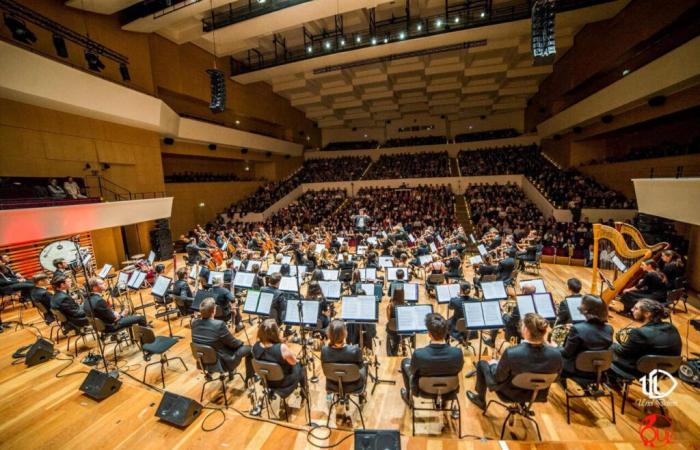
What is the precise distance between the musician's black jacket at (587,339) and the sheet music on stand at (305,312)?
3141 millimetres

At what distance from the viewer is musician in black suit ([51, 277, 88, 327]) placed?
5129mm

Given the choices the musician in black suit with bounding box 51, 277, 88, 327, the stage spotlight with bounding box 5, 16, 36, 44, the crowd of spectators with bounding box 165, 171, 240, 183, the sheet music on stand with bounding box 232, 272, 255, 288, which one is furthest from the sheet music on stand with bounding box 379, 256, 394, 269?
the crowd of spectators with bounding box 165, 171, 240, 183

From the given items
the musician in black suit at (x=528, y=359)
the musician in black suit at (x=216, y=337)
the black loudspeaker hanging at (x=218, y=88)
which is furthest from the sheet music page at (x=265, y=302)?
the black loudspeaker hanging at (x=218, y=88)

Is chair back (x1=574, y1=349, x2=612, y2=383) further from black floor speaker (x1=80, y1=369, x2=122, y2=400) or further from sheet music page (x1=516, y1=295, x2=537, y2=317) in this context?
black floor speaker (x1=80, y1=369, x2=122, y2=400)

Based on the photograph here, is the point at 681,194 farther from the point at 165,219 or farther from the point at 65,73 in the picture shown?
the point at 165,219

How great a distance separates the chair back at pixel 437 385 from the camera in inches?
118

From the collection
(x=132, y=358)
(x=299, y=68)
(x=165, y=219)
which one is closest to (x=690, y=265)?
(x=132, y=358)

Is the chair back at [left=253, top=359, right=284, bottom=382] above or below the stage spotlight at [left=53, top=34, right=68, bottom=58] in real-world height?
below

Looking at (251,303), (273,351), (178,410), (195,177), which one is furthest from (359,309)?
(195,177)

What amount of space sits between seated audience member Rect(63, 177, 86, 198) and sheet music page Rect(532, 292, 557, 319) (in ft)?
42.3

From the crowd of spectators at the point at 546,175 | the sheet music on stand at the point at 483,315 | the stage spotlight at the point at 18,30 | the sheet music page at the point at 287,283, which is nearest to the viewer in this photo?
the sheet music on stand at the point at 483,315

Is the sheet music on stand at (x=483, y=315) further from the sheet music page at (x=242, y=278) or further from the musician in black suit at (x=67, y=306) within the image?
the musician in black suit at (x=67, y=306)

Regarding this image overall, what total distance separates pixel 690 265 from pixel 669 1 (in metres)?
8.13

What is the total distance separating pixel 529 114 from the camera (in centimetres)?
2366
